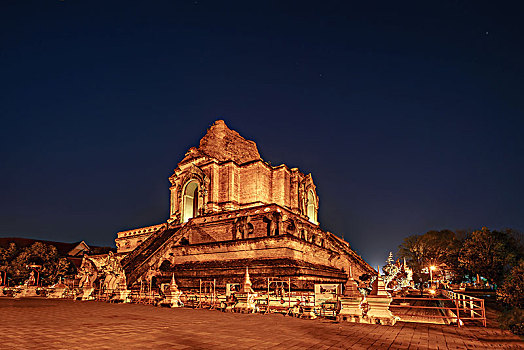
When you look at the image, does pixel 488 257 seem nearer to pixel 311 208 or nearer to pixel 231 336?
pixel 311 208

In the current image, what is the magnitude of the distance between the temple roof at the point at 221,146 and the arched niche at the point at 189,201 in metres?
3.27

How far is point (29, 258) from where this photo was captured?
3759 cm

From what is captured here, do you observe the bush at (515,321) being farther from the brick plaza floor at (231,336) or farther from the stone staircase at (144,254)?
the stone staircase at (144,254)

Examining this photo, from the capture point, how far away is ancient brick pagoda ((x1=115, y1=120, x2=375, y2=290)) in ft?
83.2

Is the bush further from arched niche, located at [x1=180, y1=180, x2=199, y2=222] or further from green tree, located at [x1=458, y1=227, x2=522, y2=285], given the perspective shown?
arched niche, located at [x1=180, y1=180, x2=199, y2=222]

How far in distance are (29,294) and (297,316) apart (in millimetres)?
24925

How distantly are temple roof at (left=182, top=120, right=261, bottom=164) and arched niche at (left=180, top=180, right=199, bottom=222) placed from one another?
10.7ft

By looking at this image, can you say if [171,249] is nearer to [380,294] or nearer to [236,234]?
[236,234]

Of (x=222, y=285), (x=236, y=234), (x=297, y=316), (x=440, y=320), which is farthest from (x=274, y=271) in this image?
(x=440, y=320)

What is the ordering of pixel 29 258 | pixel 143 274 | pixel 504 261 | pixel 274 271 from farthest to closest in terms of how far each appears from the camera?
pixel 29 258, pixel 504 261, pixel 143 274, pixel 274 271

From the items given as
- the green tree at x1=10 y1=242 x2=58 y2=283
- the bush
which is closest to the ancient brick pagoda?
the green tree at x1=10 y1=242 x2=58 y2=283

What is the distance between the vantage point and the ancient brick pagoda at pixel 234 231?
25.4 meters

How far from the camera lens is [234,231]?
2936cm

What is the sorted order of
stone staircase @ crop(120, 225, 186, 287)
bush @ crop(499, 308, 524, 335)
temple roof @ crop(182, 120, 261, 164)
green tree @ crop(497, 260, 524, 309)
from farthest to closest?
temple roof @ crop(182, 120, 261, 164) < stone staircase @ crop(120, 225, 186, 287) < green tree @ crop(497, 260, 524, 309) < bush @ crop(499, 308, 524, 335)
